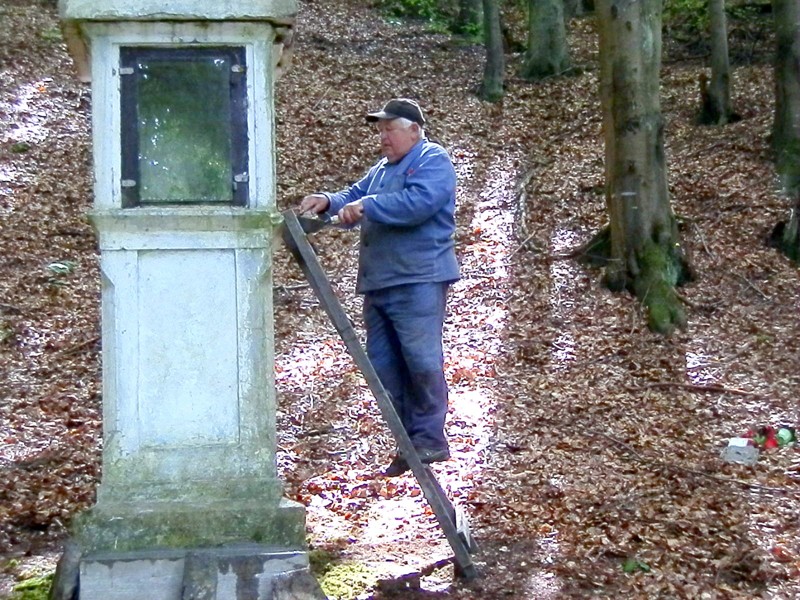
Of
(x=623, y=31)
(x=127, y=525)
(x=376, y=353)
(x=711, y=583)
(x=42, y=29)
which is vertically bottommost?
(x=711, y=583)

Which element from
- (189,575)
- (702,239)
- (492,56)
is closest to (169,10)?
(189,575)

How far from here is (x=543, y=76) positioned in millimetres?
21859

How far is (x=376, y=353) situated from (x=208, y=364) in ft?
3.69

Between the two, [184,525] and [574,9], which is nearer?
[184,525]

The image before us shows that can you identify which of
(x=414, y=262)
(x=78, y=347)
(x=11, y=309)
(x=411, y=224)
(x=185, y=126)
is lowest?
(x=78, y=347)

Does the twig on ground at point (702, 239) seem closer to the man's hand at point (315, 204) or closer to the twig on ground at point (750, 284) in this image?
the twig on ground at point (750, 284)

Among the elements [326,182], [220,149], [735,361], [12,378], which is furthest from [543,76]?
[220,149]

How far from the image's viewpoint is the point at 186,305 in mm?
4930

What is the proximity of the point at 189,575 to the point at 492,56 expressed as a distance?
1675 cm

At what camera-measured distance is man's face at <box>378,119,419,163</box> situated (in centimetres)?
565

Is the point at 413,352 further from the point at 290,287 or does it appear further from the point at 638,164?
the point at 290,287

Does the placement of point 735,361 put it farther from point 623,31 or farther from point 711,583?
point 711,583

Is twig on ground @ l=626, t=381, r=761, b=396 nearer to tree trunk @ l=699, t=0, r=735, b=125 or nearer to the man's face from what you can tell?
the man's face

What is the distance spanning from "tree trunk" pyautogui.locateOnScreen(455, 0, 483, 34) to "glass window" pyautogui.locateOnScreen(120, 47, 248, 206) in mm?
22652
